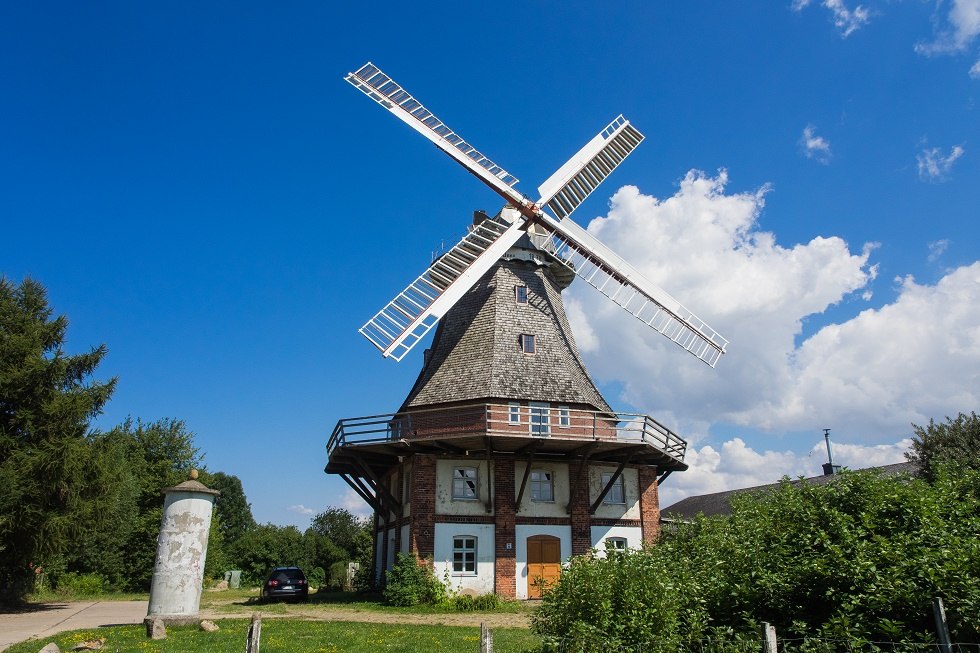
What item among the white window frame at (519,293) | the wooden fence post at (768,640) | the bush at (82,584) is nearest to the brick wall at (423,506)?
the white window frame at (519,293)

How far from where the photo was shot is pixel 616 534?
21.8 meters

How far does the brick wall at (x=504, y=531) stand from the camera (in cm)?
2022

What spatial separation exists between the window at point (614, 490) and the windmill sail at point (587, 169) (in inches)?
399

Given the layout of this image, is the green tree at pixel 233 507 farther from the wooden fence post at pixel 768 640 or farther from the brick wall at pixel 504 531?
the wooden fence post at pixel 768 640

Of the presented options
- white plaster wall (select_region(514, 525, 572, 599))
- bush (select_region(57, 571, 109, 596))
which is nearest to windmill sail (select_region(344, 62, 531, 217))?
white plaster wall (select_region(514, 525, 572, 599))

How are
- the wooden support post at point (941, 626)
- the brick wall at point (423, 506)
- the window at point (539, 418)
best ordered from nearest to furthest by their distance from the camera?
the wooden support post at point (941, 626)
the window at point (539, 418)
the brick wall at point (423, 506)

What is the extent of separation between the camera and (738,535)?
30.0 ft

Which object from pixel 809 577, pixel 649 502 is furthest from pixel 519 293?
pixel 809 577

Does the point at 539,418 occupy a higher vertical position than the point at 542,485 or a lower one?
higher

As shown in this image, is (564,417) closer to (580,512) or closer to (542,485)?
(542,485)

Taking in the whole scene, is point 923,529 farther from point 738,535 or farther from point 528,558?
point 528,558

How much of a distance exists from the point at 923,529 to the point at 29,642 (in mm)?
14062

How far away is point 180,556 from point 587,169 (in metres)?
20.5

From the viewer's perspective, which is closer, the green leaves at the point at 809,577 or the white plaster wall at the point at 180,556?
the green leaves at the point at 809,577
